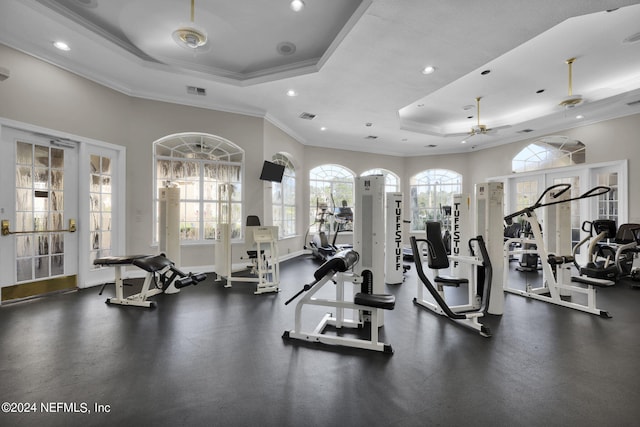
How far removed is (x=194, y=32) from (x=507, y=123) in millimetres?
7581

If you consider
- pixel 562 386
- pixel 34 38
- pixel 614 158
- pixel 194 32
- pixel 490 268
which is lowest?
pixel 562 386

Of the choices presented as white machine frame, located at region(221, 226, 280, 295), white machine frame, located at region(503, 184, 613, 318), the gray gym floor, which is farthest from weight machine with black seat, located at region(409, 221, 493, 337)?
white machine frame, located at region(221, 226, 280, 295)

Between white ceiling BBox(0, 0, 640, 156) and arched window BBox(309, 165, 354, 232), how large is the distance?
8.49 ft

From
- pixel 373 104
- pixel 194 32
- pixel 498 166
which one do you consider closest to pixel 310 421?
pixel 194 32

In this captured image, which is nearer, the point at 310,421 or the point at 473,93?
the point at 310,421

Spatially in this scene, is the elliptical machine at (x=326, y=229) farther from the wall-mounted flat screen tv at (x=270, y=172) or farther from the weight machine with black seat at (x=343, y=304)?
the weight machine with black seat at (x=343, y=304)

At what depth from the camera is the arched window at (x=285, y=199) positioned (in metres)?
7.48

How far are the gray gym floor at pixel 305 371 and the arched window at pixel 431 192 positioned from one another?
22.0 feet

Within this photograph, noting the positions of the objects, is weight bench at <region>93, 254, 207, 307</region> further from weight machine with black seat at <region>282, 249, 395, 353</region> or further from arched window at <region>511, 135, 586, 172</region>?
arched window at <region>511, 135, 586, 172</region>

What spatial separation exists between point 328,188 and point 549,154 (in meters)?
6.19

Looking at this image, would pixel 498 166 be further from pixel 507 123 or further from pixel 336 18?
pixel 336 18

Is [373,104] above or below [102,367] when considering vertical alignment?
above

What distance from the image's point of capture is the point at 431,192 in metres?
10.1

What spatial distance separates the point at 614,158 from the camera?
6.11m
